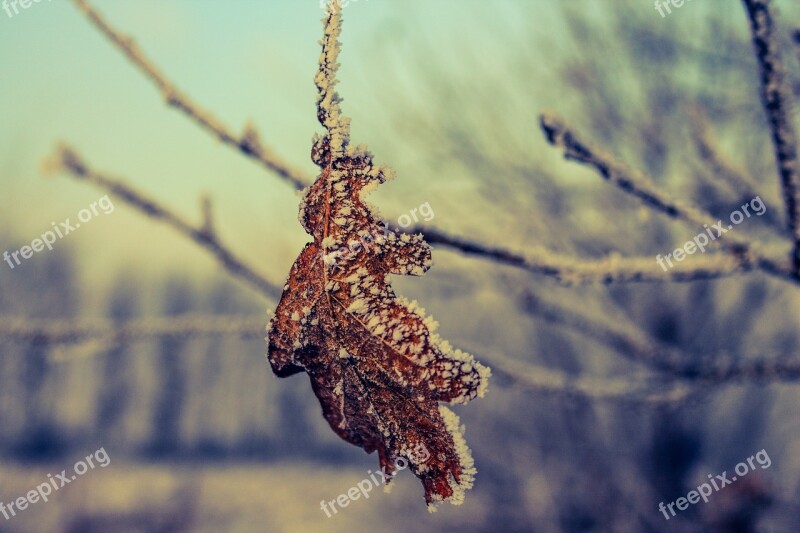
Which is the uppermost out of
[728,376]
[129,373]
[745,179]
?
[129,373]

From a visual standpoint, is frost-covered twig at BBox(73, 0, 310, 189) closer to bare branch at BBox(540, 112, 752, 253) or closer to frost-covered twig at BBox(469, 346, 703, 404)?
bare branch at BBox(540, 112, 752, 253)

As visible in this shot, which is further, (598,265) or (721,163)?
(721,163)

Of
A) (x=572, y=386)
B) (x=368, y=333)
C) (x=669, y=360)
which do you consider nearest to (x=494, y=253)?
(x=368, y=333)

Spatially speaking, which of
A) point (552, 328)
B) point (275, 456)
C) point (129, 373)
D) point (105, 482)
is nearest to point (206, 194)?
point (552, 328)

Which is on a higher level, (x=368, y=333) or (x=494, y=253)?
(x=494, y=253)

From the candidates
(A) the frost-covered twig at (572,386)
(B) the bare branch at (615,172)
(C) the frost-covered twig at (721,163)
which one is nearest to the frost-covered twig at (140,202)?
(A) the frost-covered twig at (572,386)

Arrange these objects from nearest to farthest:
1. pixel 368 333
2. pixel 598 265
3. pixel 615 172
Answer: pixel 368 333 → pixel 615 172 → pixel 598 265

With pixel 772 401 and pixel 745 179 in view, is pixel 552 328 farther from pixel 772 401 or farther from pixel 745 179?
pixel 745 179

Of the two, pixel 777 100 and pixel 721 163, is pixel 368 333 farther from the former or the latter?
pixel 721 163
